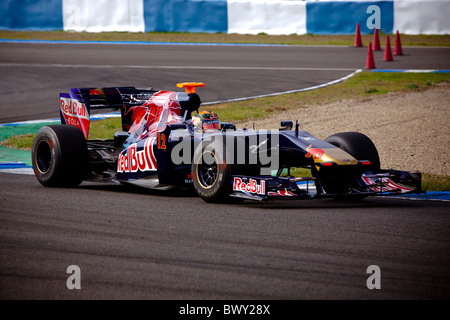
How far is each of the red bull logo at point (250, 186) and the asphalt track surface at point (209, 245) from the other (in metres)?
0.19

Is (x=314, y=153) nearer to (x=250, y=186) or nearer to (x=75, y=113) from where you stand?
(x=250, y=186)

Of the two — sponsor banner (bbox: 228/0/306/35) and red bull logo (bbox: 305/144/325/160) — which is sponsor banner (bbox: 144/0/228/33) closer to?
sponsor banner (bbox: 228/0/306/35)

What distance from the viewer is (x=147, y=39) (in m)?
26.2

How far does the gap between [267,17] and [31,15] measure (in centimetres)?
785

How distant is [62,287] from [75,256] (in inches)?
30.9

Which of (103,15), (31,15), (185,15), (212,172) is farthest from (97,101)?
(31,15)

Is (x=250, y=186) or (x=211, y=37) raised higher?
(x=211, y=37)

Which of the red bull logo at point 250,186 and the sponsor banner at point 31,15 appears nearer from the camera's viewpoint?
the red bull logo at point 250,186

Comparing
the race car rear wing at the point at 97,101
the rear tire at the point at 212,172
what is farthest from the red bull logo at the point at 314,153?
the race car rear wing at the point at 97,101

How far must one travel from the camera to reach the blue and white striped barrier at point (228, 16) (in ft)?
86.1

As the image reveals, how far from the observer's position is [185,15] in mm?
27062

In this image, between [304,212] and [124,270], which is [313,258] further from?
[304,212]

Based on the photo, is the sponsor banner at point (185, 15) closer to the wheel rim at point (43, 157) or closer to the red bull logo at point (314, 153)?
the wheel rim at point (43, 157)
